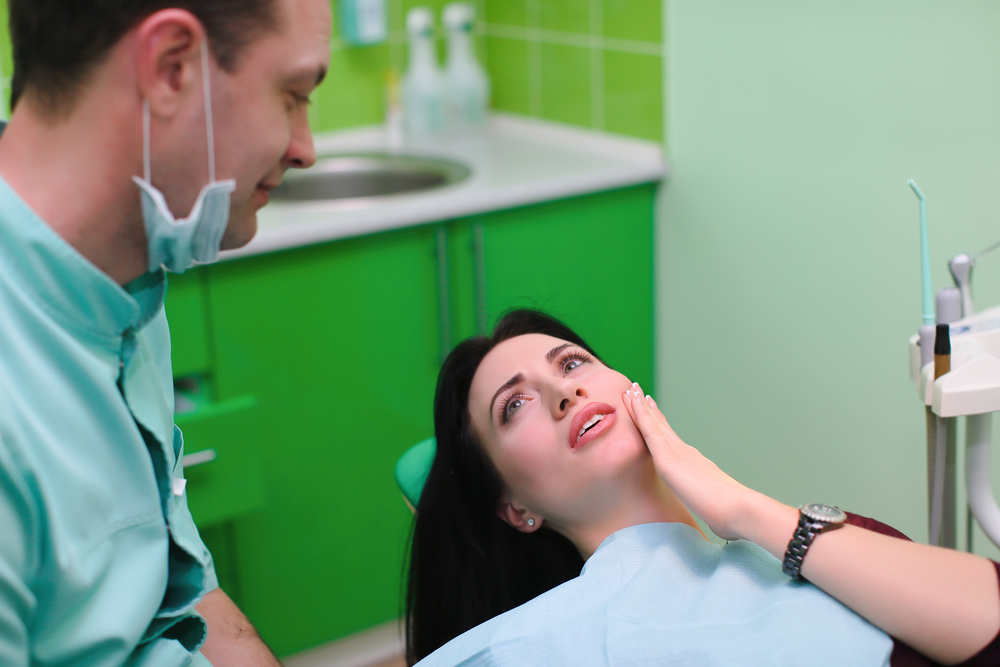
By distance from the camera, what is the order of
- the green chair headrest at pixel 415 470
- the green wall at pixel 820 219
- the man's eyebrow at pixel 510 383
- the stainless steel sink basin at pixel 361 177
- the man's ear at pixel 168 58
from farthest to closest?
the stainless steel sink basin at pixel 361 177
the green wall at pixel 820 219
the green chair headrest at pixel 415 470
the man's eyebrow at pixel 510 383
the man's ear at pixel 168 58

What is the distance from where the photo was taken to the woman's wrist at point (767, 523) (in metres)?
1.09

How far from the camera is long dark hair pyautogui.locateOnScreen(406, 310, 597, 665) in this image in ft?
4.90

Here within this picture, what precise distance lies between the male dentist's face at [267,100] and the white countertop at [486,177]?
977 millimetres

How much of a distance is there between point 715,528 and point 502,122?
189 cm

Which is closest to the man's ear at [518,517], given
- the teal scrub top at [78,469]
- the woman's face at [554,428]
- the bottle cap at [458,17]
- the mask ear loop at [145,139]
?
the woman's face at [554,428]

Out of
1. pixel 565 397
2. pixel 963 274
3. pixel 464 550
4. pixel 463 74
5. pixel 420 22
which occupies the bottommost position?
pixel 464 550

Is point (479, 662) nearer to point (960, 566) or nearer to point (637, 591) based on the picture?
point (637, 591)

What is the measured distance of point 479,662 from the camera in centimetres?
116

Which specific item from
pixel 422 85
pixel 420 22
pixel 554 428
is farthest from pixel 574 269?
pixel 554 428

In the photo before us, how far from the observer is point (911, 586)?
1.02 meters

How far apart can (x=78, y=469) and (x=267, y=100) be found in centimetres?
38

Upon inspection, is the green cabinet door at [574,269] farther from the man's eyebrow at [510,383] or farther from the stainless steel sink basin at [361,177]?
the man's eyebrow at [510,383]

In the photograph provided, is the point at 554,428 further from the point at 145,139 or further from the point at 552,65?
the point at 552,65

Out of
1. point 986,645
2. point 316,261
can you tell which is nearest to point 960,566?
point 986,645
